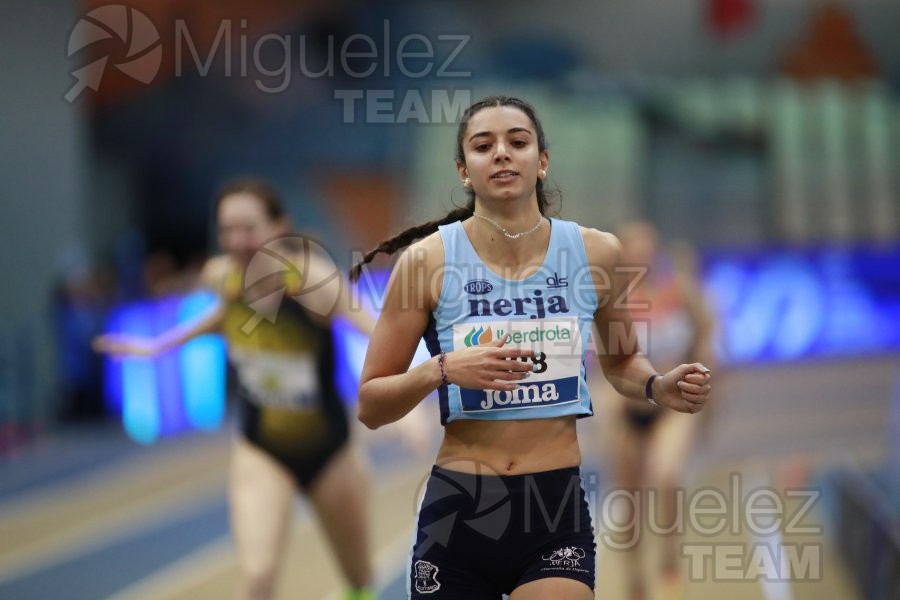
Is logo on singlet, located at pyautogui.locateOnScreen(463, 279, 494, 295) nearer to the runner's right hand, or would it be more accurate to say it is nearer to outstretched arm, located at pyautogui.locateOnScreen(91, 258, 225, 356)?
the runner's right hand

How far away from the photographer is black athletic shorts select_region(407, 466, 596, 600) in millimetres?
2971

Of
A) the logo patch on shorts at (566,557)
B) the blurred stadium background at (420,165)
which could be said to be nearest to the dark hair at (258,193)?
Answer: the logo patch on shorts at (566,557)

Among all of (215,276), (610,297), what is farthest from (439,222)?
(215,276)

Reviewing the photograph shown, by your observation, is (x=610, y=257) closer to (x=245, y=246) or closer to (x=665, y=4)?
(x=245, y=246)

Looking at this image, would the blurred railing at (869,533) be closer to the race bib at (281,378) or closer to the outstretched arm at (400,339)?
the race bib at (281,378)

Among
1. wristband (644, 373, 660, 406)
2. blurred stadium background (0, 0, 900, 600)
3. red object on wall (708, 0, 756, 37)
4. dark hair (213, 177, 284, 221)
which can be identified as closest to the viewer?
wristband (644, 373, 660, 406)

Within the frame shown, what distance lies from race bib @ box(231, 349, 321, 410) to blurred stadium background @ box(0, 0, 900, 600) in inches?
280

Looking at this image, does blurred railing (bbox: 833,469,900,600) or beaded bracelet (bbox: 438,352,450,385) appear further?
blurred railing (bbox: 833,469,900,600)

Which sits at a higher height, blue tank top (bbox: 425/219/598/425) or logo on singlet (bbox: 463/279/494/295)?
logo on singlet (bbox: 463/279/494/295)

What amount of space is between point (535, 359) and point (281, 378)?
2.21m

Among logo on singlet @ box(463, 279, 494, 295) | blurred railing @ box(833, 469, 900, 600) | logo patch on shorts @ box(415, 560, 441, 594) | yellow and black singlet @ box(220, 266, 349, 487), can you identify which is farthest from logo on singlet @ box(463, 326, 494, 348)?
blurred railing @ box(833, 469, 900, 600)

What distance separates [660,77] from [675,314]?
13957mm

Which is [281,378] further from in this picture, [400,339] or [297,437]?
[400,339]

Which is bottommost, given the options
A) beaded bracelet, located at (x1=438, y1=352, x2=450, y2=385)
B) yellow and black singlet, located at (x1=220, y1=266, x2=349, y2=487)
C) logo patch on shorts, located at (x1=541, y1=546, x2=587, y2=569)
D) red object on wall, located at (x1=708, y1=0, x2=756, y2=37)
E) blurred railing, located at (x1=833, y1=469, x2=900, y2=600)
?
blurred railing, located at (x1=833, y1=469, x2=900, y2=600)
